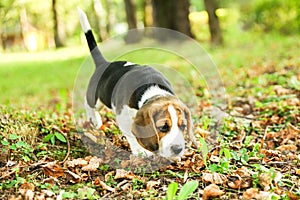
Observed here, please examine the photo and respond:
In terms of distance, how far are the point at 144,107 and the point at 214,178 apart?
901 mm

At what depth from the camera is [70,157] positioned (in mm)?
4105

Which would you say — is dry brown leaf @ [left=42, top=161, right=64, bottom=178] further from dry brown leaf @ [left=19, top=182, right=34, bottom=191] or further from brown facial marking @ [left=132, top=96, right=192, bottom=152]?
brown facial marking @ [left=132, top=96, right=192, bottom=152]

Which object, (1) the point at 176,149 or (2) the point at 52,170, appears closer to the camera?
(2) the point at 52,170

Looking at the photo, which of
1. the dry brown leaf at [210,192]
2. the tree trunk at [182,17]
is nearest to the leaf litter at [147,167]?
the dry brown leaf at [210,192]

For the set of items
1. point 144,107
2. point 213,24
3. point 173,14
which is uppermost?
point 173,14

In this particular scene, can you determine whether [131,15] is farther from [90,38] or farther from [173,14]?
[90,38]

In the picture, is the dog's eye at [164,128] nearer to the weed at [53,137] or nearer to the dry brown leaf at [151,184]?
the dry brown leaf at [151,184]

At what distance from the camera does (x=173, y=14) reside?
14.8 metres

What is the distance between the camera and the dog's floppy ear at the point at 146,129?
12.2ft

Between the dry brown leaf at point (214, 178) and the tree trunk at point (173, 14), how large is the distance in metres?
11.7

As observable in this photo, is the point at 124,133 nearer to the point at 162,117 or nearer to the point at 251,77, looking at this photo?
the point at 162,117

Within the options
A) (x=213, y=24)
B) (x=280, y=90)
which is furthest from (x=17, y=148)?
(x=213, y=24)

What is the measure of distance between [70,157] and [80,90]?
4.41 metres

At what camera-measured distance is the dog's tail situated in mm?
5160
